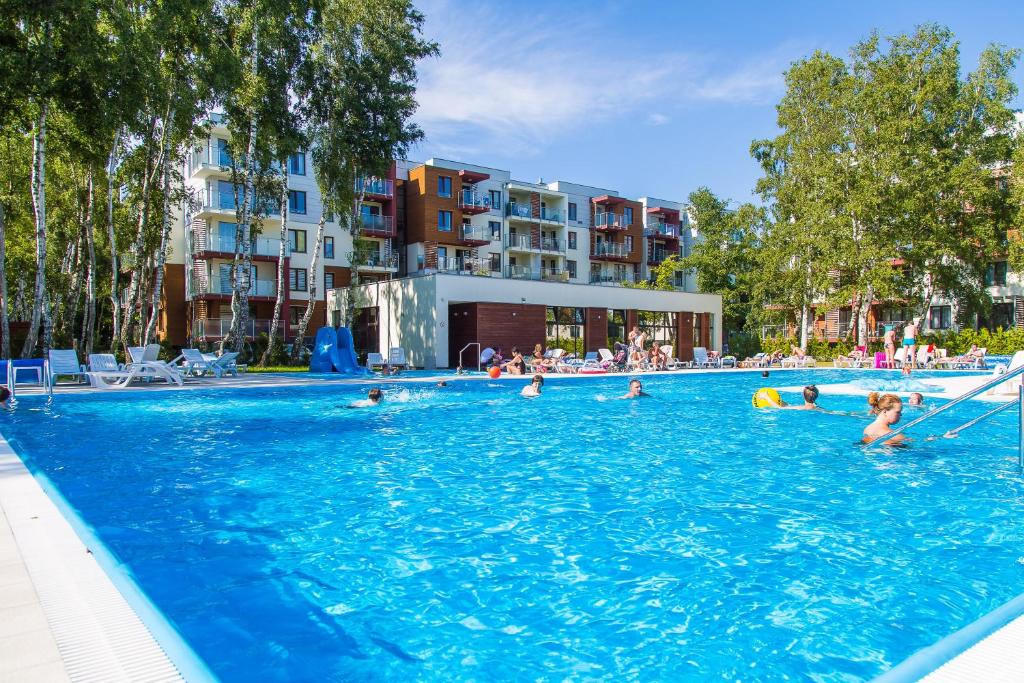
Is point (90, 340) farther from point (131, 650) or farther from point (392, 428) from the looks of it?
point (131, 650)

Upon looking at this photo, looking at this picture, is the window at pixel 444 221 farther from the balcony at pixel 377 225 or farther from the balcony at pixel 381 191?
the balcony at pixel 381 191

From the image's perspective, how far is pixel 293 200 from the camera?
3656cm

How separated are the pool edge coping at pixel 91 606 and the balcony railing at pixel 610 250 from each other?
149 feet

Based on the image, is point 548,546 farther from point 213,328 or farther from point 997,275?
point 997,275

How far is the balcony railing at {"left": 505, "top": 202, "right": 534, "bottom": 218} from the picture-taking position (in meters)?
43.7

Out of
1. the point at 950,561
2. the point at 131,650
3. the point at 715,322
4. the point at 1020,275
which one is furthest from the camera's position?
the point at 715,322

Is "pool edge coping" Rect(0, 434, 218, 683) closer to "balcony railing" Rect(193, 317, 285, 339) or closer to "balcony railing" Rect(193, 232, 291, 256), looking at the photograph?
"balcony railing" Rect(193, 317, 285, 339)

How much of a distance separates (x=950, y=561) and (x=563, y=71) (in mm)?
15098

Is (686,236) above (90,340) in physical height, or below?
above

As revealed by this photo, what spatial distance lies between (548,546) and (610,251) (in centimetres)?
4560

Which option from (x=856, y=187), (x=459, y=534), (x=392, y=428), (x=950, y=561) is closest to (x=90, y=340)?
(x=392, y=428)

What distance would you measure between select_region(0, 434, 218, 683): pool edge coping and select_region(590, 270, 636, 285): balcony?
4493 centimetres

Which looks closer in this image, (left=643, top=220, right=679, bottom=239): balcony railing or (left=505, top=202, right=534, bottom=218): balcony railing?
(left=505, top=202, right=534, bottom=218): balcony railing

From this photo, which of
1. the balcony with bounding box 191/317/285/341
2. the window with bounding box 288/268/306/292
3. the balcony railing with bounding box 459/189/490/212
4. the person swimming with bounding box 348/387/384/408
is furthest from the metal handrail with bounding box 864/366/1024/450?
the balcony railing with bounding box 459/189/490/212
